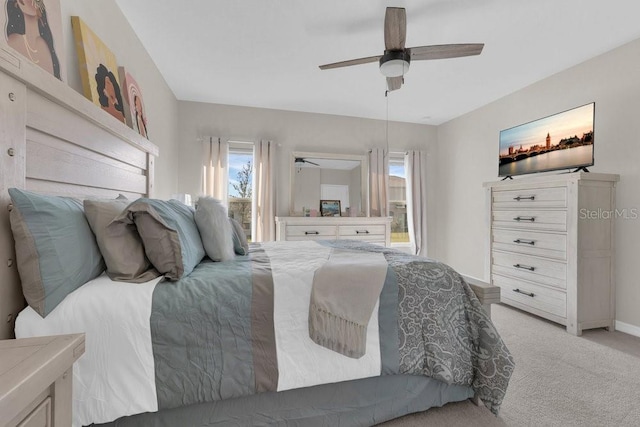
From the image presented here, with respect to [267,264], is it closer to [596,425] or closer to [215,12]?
[596,425]

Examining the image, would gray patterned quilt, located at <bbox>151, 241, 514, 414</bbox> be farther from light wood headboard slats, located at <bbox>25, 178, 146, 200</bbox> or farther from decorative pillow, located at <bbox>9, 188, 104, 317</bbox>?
light wood headboard slats, located at <bbox>25, 178, 146, 200</bbox>

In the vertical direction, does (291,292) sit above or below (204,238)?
below

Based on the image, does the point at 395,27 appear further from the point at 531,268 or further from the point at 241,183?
the point at 241,183

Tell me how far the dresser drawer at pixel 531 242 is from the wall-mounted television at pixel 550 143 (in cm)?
75

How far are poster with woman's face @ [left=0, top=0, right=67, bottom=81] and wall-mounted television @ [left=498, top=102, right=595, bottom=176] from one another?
13.0 feet

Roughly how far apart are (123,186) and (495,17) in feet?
9.81

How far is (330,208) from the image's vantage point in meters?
4.39

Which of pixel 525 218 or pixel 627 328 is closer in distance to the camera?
pixel 627 328

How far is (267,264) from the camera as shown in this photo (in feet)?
4.69

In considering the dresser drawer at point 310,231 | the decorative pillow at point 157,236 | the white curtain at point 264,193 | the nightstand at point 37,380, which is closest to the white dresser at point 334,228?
the dresser drawer at point 310,231

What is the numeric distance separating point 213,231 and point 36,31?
1174mm

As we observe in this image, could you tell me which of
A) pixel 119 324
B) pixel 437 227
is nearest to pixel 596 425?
pixel 119 324

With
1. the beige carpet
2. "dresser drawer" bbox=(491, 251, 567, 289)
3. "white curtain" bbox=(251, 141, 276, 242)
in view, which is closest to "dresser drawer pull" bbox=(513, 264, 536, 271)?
"dresser drawer" bbox=(491, 251, 567, 289)

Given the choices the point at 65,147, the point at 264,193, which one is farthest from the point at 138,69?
the point at 264,193
